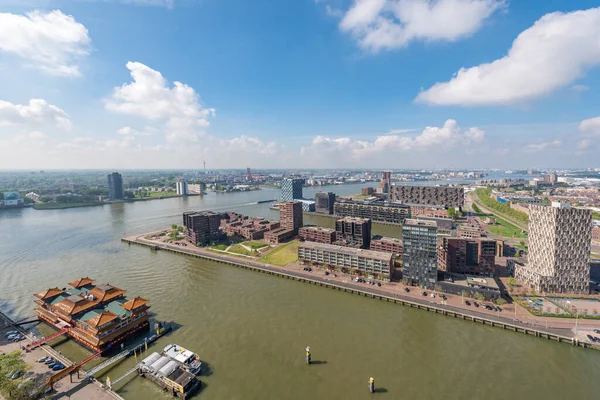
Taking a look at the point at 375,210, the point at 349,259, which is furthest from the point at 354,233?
the point at 375,210

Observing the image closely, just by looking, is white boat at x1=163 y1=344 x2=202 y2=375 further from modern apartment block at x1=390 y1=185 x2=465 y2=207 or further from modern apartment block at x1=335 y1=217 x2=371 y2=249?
modern apartment block at x1=390 y1=185 x2=465 y2=207

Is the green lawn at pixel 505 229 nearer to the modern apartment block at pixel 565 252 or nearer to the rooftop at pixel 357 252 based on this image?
the modern apartment block at pixel 565 252

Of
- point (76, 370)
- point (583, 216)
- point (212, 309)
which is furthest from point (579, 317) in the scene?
point (76, 370)

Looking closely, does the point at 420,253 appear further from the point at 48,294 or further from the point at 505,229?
the point at 505,229

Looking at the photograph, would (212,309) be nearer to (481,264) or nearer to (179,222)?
(481,264)

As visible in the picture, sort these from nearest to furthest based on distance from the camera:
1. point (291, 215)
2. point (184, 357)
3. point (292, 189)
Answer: point (184, 357) < point (291, 215) < point (292, 189)

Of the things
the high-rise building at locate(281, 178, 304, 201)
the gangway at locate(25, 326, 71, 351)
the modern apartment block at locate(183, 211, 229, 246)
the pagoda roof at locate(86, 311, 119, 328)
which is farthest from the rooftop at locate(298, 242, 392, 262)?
the high-rise building at locate(281, 178, 304, 201)
